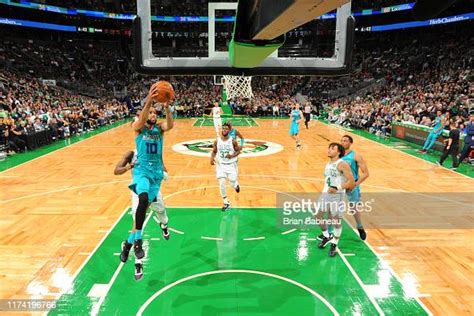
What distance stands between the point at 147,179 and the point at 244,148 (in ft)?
36.2

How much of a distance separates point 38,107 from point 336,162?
19983 millimetres

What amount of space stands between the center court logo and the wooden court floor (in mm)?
509

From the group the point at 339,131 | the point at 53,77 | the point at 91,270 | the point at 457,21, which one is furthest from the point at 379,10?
the point at 91,270

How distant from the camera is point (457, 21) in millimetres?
30062

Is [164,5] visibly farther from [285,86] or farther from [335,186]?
[285,86]

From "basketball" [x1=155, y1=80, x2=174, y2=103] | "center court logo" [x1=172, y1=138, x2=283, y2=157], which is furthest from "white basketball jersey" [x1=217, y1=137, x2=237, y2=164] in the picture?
"center court logo" [x1=172, y1=138, x2=283, y2=157]

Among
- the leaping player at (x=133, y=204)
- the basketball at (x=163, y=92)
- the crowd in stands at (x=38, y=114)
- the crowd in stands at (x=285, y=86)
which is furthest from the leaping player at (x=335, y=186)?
the crowd in stands at (x=285, y=86)

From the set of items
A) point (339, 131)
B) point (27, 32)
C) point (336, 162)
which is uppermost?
point (27, 32)

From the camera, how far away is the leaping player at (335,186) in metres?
5.72

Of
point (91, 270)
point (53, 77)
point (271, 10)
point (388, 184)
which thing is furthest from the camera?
point (53, 77)

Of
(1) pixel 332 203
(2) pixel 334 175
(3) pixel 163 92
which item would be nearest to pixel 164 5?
(3) pixel 163 92

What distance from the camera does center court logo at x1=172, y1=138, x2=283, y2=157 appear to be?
48.8 ft

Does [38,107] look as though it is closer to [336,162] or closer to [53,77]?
[53,77]

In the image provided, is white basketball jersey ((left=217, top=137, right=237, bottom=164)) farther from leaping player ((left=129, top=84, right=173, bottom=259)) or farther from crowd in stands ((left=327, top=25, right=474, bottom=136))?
crowd in stands ((left=327, top=25, right=474, bottom=136))
